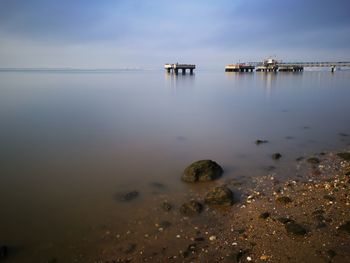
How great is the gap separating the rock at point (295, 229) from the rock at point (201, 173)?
11.3 feet

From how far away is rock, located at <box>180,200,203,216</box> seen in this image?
7340 millimetres

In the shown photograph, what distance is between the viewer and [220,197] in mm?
7859

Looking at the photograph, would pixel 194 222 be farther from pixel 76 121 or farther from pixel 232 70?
pixel 232 70

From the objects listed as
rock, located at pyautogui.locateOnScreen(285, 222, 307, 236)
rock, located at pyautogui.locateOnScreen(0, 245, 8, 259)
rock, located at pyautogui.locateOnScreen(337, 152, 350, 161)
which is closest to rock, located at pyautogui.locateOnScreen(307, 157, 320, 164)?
rock, located at pyautogui.locateOnScreen(337, 152, 350, 161)

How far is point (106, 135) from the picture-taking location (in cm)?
1591

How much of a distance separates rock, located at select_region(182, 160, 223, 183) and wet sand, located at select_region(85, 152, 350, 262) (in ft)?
1.89

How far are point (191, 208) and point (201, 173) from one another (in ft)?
7.25

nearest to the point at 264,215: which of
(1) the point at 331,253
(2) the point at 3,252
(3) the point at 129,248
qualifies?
(1) the point at 331,253

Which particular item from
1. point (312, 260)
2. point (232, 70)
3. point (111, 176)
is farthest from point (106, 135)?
point (232, 70)

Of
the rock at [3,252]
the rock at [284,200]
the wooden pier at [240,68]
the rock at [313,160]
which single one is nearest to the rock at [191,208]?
the rock at [284,200]

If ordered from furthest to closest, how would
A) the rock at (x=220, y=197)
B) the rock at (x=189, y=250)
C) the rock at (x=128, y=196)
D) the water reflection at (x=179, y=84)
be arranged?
the water reflection at (x=179, y=84) < the rock at (x=128, y=196) < the rock at (x=220, y=197) < the rock at (x=189, y=250)

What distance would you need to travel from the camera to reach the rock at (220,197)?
7799 millimetres

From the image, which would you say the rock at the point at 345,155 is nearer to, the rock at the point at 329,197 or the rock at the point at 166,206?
the rock at the point at 329,197

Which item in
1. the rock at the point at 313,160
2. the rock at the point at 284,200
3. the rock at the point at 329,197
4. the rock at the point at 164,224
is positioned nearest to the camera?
the rock at the point at 164,224
